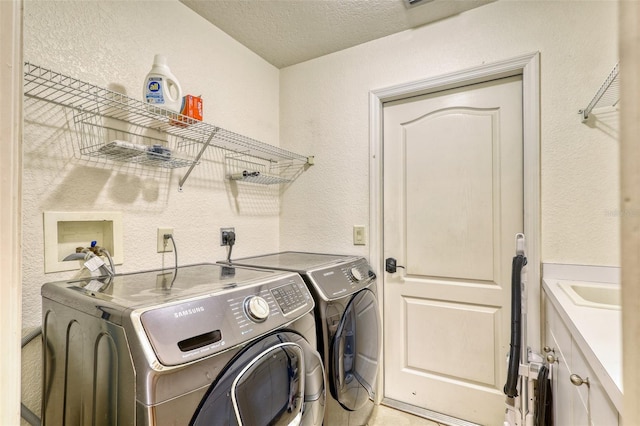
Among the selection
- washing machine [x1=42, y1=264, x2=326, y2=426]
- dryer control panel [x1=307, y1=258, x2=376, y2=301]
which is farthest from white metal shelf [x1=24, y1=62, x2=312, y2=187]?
dryer control panel [x1=307, y1=258, x2=376, y2=301]

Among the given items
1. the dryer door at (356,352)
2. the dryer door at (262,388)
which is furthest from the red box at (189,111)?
the dryer door at (356,352)

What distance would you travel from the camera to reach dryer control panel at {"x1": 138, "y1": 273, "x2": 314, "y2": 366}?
30.4 inches

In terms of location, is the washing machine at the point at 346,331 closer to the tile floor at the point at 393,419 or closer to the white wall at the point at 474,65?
the tile floor at the point at 393,419

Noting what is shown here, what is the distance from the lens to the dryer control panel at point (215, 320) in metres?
0.77

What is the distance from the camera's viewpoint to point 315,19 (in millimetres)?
1779

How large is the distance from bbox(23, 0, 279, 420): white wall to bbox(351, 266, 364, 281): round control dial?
731 millimetres

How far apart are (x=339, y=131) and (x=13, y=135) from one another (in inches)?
70.8

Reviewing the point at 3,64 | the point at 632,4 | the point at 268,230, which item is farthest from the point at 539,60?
the point at 3,64

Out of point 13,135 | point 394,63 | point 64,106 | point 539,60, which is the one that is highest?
point 394,63

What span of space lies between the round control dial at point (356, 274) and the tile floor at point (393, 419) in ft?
2.80

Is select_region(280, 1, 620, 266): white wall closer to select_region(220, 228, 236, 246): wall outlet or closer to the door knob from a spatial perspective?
the door knob

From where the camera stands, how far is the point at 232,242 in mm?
1850

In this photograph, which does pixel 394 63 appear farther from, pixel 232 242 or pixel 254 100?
pixel 232 242

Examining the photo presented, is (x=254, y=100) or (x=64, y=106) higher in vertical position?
(x=254, y=100)
